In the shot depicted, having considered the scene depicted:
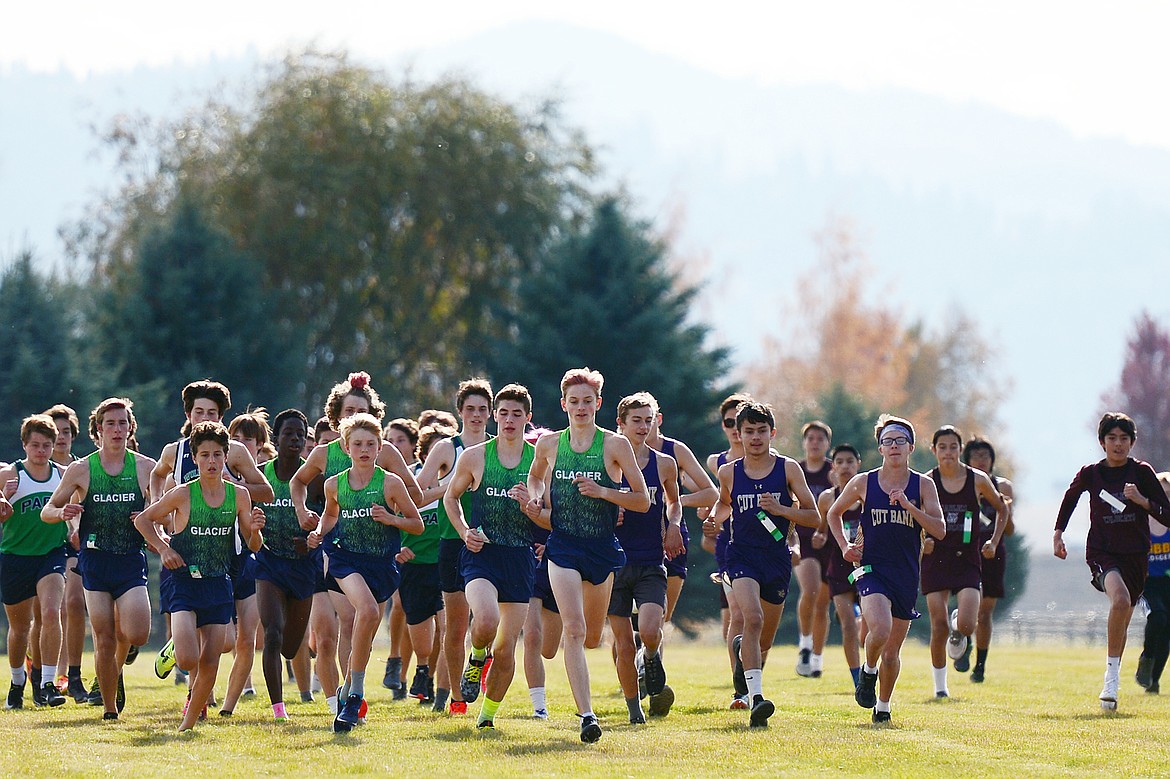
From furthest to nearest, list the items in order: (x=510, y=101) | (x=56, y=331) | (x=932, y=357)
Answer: (x=932, y=357)
(x=510, y=101)
(x=56, y=331)

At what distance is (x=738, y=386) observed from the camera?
4094 cm

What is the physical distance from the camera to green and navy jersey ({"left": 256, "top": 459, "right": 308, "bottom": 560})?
42.2 ft

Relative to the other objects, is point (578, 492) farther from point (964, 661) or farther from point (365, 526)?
point (964, 661)

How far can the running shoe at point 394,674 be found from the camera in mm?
14931

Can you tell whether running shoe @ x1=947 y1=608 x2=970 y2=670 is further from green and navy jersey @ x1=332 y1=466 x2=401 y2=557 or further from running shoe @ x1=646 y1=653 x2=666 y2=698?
green and navy jersey @ x1=332 y1=466 x2=401 y2=557

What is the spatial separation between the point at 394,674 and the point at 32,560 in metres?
3.29

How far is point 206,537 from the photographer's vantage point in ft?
37.6

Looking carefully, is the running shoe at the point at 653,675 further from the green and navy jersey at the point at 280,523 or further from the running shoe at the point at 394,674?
the running shoe at the point at 394,674

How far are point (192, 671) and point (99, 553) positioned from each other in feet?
4.07

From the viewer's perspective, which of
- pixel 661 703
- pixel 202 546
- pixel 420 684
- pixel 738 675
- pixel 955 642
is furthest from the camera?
pixel 955 642

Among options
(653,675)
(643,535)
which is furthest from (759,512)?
(653,675)

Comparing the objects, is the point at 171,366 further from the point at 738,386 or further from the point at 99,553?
the point at 99,553

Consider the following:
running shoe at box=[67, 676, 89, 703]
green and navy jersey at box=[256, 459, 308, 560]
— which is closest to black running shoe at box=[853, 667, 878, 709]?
green and navy jersey at box=[256, 459, 308, 560]

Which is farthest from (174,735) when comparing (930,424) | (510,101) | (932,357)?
(932,357)
